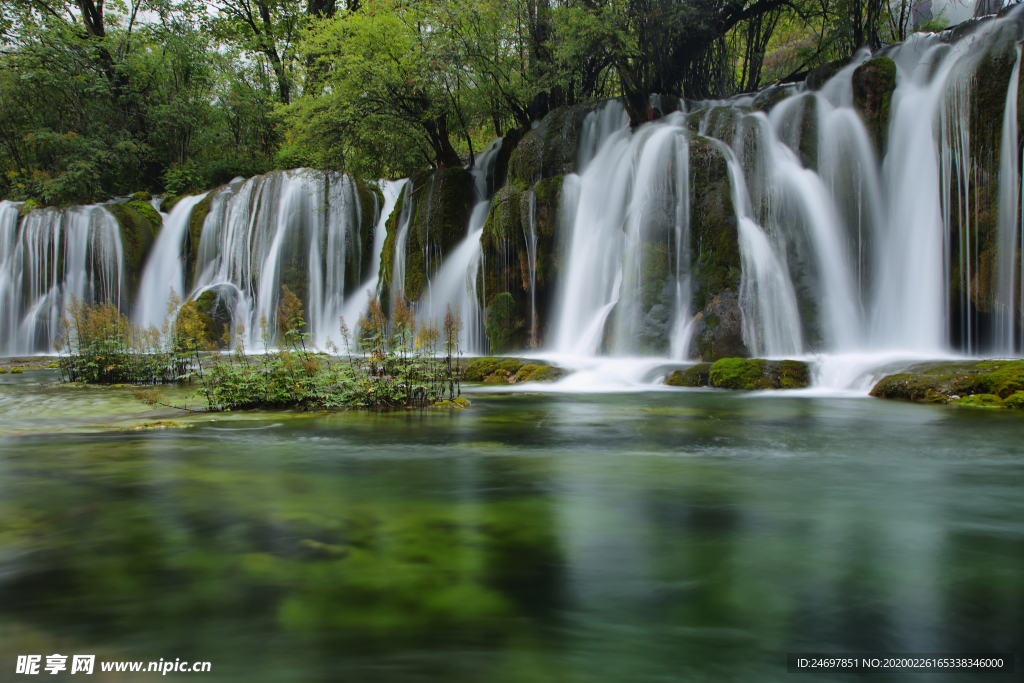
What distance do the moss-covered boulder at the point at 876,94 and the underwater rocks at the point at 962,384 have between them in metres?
7.02

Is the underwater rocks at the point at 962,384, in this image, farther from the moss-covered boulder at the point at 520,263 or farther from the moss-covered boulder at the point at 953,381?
the moss-covered boulder at the point at 520,263

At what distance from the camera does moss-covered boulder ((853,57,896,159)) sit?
14938 millimetres

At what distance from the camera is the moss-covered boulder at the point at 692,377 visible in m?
11.8

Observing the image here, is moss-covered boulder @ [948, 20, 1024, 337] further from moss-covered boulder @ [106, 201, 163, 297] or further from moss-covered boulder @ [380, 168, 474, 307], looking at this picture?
moss-covered boulder @ [106, 201, 163, 297]

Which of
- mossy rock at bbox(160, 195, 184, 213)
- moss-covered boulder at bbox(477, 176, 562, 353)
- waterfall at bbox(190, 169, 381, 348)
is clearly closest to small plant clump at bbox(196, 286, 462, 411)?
moss-covered boulder at bbox(477, 176, 562, 353)

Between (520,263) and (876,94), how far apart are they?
9429 mm

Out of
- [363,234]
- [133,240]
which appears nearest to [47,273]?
[133,240]

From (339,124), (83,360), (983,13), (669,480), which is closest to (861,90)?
(983,13)

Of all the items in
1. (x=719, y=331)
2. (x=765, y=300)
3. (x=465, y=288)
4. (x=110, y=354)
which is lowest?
(x=110, y=354)

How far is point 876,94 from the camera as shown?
1515 cm

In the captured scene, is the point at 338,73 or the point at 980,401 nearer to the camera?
the point at 980,401

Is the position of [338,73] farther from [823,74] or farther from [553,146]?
[823,74]

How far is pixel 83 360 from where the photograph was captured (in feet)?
42.9

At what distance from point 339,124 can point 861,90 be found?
15825mm
